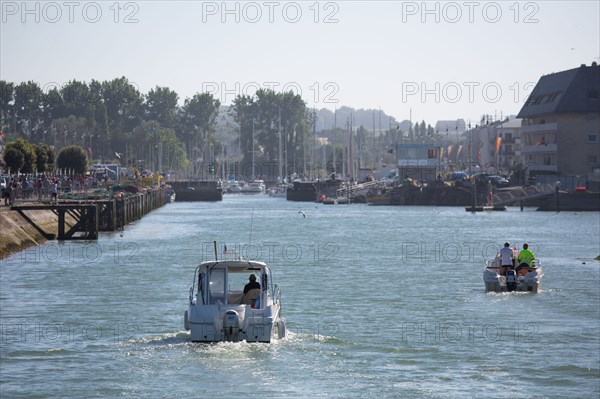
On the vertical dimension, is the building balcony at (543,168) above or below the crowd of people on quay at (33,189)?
above

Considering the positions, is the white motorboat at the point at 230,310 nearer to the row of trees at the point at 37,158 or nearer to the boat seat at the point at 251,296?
the boat seat at the point at 251,296

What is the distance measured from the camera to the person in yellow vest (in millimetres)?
53222

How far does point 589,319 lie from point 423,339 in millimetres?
→ 8880

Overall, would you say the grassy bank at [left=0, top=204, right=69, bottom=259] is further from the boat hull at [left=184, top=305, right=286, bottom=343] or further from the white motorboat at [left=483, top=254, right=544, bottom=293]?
the boat hull at [left=184, top=305, right=286, bottom=343]

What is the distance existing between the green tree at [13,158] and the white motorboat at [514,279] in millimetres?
60128

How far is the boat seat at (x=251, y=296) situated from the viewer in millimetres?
39000

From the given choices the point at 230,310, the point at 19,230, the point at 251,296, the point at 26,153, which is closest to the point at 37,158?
the point at 26,153

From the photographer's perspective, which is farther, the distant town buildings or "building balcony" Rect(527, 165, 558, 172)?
"building balcony" Rect(527, 165, 558, 172)

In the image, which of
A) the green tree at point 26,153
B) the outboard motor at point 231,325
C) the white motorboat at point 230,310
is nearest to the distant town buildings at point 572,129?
the green tree at point 26,153

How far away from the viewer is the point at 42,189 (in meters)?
96.6

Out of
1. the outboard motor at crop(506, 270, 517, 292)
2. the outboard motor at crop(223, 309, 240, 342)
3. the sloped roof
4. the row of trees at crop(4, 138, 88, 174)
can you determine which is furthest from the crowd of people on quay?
the sloped roof

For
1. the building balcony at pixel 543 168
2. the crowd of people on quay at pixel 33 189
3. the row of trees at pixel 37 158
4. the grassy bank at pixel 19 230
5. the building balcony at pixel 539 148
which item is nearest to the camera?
the grassy bank at pixel 19 230

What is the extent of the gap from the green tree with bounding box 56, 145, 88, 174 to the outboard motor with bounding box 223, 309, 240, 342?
359ft

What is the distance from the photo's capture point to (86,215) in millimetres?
91000
